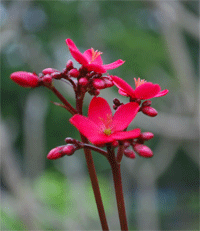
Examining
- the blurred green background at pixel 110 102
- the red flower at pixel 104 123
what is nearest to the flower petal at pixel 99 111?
the red flower at pixel 104 123

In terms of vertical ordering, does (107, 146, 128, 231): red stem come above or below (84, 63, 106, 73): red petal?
below

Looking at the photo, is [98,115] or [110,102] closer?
[98,115]

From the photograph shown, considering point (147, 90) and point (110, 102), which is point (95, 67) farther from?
point (110, 102)

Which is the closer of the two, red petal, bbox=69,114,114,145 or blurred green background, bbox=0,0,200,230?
red petal, bbox=69,114,114,145

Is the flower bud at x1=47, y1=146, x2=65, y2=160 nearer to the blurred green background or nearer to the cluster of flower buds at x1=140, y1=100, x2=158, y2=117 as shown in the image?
the cluster of flower buds at x1=140, y1=100, x2=158, y2=117

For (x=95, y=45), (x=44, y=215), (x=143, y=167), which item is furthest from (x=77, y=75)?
(x=143, y=167)

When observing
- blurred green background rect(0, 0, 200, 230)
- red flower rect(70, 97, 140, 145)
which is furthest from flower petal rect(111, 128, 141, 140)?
blurred green background rect(0, 0, 200, 230)

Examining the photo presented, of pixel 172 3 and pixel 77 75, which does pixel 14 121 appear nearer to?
pixel 172 3

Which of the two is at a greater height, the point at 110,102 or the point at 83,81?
the point at 83,81

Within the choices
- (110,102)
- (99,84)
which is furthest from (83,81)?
(110,102)
